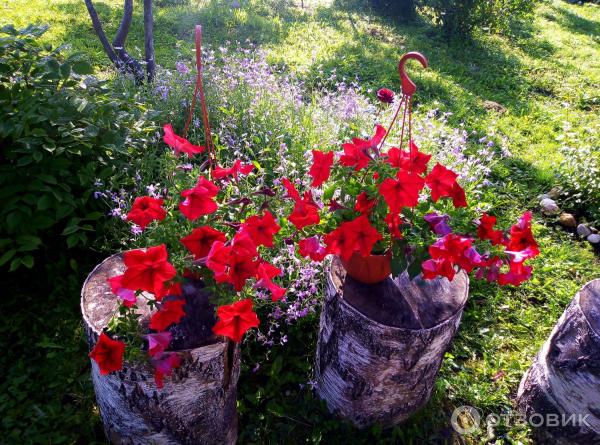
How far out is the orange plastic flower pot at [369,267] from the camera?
1.91 m

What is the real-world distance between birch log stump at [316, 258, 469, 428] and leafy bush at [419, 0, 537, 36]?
658 cm

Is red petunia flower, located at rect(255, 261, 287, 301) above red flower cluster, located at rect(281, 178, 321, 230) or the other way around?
the other way around

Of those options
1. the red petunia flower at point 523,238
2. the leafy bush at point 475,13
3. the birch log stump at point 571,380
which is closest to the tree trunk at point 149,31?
the red petunia flower at point 523,238

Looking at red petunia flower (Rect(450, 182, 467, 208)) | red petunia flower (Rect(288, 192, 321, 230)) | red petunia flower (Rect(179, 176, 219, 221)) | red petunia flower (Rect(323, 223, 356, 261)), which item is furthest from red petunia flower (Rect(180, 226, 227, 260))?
red petunia flower (Rect(450, 182, 467, 208))

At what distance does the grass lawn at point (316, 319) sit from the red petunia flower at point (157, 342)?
0.85 meters

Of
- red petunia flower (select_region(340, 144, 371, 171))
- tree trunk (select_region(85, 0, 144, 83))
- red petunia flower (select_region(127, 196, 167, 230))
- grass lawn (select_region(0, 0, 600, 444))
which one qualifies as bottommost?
grass lawn (select_region(0, 0, 600, 444))

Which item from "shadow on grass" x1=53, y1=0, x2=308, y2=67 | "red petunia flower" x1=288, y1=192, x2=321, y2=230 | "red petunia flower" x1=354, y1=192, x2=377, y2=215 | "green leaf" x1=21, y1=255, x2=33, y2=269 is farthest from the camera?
"shadow on grass" x1=53, y1=0, x2=308, y2=67

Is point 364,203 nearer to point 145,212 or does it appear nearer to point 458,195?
point 458,195

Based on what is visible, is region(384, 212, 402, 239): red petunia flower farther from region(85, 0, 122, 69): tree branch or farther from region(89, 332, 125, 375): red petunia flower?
region(85, 0, 122, 69): tree branch

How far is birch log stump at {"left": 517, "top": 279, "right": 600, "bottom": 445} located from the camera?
2035 millimetres

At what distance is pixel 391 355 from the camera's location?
6.40ft

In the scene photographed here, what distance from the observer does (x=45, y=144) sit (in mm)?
2287

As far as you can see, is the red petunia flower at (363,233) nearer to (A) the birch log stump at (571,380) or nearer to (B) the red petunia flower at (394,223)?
(B) the red petunia flower at (394,223)

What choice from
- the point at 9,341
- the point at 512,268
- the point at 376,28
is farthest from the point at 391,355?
the point at 376,28
